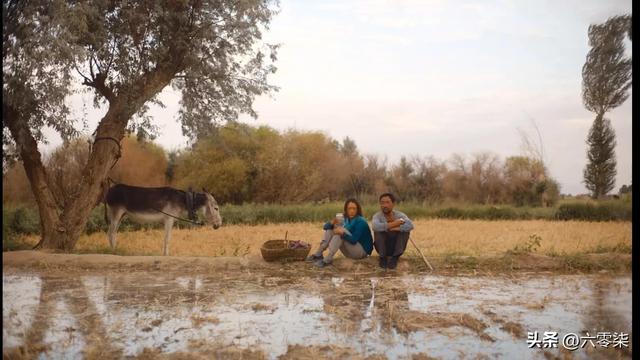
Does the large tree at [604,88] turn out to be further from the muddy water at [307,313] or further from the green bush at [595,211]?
the muddy water at [307,313]

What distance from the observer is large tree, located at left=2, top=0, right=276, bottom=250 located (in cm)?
1045

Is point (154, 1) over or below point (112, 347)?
over

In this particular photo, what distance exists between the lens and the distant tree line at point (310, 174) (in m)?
25.7

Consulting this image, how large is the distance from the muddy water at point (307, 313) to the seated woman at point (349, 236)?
656 mm

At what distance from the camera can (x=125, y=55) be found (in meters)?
11.1

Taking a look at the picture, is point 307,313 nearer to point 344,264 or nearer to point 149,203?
point 344,264

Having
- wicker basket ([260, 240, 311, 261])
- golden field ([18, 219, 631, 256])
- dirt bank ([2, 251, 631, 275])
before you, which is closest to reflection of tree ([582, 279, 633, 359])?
dirt bank ([2, 251, 631, 275])

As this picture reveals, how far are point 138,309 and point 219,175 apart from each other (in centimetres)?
1970

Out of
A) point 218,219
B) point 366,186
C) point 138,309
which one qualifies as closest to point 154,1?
point 218,219

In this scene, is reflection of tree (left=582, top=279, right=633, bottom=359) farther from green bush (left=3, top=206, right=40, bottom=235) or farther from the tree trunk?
green bush (left=3, top=206, right=40, bottom=235)

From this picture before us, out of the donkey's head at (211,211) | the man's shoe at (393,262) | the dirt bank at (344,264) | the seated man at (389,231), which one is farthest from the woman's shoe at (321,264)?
the donkey's head at (211,211)

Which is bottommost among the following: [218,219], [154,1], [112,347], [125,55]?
[112,347]

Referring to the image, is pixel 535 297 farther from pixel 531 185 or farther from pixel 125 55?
pixel 531 185

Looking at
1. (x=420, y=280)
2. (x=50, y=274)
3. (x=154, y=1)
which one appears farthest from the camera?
(x=154, y=1)
